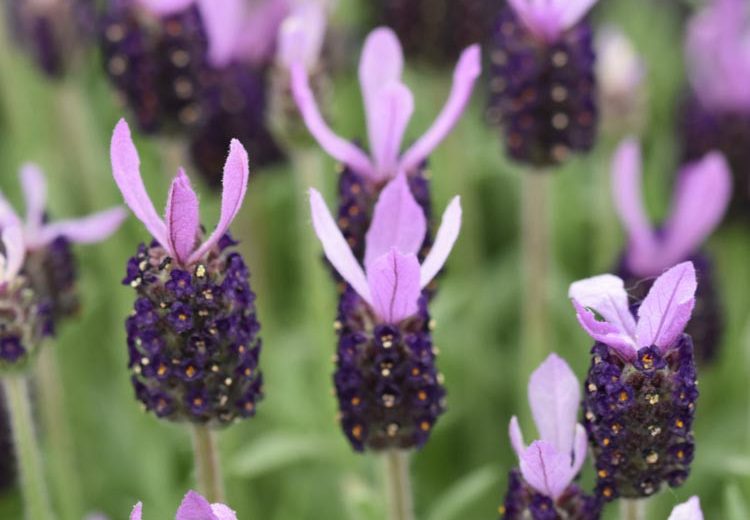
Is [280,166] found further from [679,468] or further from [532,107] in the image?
[679,468]

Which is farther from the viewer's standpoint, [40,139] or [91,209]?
[40,139]

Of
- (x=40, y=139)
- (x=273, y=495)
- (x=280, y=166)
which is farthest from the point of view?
(x=40, y=139)

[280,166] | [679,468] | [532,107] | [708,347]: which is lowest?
[679,468]

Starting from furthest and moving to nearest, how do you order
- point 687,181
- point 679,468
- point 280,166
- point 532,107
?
1. point 280,166
2. point 687,181
3. point 532,107
4. point 679,468

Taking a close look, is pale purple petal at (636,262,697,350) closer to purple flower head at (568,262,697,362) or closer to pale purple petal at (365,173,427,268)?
purple flower head at (568,262,697,362)

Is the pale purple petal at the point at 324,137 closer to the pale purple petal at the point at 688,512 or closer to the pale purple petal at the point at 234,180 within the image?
the pale purple petal at the point at 234,180

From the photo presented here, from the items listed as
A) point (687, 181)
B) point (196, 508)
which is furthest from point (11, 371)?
point (687, 181)

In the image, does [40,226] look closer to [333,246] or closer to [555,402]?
[333,246]
